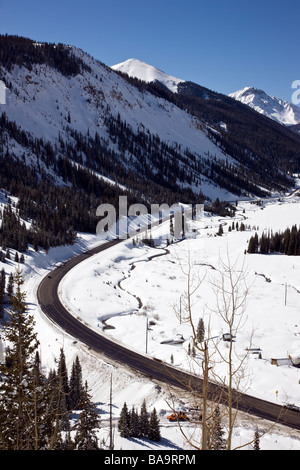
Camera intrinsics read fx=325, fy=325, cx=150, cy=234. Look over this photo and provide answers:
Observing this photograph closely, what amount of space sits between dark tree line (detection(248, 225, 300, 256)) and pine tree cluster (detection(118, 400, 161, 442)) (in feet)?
277

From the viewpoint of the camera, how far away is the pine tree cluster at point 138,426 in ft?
92.6

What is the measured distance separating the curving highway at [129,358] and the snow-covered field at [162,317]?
139 cm

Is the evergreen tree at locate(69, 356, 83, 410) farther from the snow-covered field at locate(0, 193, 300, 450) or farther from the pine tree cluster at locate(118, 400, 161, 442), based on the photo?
the pine tree cluster at locate(118, 400, 161, 442)

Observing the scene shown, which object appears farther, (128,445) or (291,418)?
(291,418)

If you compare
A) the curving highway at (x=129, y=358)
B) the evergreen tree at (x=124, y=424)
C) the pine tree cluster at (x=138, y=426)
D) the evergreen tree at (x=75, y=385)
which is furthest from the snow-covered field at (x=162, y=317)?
the evergreen tree at (x=75, y=385)

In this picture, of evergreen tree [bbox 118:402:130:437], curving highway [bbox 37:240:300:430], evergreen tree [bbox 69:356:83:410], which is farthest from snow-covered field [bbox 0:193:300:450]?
evergreen tree [bbox 69:356:83:410]

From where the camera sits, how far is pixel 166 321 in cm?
5875

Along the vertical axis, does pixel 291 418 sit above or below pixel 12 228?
below

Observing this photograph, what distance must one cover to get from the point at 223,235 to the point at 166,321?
73.6 metres

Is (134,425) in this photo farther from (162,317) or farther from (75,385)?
(162,317)

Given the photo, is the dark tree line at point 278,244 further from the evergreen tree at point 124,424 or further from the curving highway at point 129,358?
the evergreen tree at point 124,424

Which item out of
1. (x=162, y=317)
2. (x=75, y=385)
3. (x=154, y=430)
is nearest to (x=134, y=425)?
(x=154, y=430)
